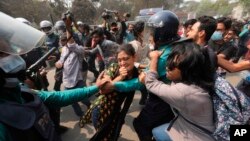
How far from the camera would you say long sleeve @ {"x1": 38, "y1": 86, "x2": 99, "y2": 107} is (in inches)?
63.1

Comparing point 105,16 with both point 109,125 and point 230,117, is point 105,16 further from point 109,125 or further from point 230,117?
point 230,117

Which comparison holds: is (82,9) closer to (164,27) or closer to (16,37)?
(164,27)

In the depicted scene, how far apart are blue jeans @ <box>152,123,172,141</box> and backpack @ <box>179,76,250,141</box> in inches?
15.2

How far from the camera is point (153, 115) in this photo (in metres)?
2.10

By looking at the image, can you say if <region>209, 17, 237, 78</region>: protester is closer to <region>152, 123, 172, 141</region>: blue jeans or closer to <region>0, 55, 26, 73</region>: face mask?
<region>152, 123, 172, 141</region>: blue jeans

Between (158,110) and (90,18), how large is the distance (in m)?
30.0

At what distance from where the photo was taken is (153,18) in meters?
2.17

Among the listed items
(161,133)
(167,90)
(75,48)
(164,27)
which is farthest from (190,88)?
(75,48)

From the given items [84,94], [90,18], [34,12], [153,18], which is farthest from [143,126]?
[90,18]

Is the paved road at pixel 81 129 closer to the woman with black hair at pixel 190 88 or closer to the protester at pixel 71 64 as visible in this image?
the protester at pixel 71 64

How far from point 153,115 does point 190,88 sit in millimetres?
602

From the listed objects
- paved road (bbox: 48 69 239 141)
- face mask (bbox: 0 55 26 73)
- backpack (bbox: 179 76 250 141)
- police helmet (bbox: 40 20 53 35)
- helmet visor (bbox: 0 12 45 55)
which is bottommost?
paved road (bbox: 48 69 239 141)

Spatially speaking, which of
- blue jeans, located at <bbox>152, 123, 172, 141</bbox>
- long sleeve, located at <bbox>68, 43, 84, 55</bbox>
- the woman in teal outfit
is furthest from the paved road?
the woman in teal outfit

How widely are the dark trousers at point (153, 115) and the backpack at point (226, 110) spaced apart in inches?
19.8
